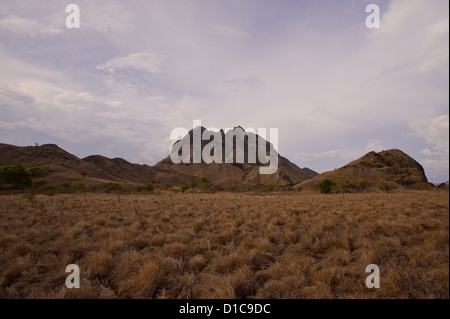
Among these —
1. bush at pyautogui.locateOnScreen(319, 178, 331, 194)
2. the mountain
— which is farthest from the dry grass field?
the mountain

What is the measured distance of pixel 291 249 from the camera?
5586 mm

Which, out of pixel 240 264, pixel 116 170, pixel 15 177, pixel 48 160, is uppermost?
pixel 48 160

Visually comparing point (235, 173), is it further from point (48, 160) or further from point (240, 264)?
point (240, 264)

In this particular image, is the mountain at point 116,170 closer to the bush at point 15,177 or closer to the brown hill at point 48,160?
the brown hill at point 48,160

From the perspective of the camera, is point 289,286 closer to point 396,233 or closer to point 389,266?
point 389,266

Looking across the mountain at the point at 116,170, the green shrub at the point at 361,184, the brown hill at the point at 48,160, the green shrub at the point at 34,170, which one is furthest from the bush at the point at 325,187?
the green shrub at the point at 34,170

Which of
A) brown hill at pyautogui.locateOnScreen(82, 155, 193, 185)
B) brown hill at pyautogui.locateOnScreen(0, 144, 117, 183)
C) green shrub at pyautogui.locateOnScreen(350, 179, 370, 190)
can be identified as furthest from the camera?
brown hill at pyautogui.locateOnScreen(82, 155, 193, 185)

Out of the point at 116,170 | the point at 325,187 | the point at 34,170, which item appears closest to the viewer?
the point at 325,187

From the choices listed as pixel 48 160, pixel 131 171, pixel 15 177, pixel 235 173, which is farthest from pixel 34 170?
pixel 235 173

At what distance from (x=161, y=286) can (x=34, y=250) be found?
3.99 meters

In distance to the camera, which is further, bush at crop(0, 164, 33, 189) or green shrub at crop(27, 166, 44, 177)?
green shrub at crop(27, 166, 44, 177)

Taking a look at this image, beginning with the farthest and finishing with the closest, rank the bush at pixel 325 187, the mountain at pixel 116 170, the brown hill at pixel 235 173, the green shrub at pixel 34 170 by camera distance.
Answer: the brown hill at pixel 235 173 → the mountain at pixel 116 170 → the green shrub at pixel 34 170 → the bush at pixel 325 187

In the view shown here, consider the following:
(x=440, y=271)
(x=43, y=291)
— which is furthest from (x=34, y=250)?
(x=440, y=271)

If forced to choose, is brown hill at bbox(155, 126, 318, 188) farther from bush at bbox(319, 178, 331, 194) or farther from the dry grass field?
the dry grass field
